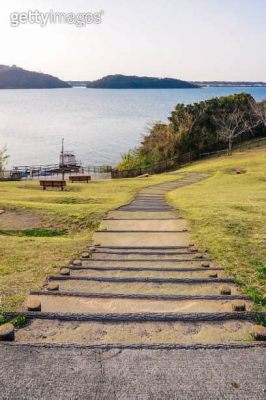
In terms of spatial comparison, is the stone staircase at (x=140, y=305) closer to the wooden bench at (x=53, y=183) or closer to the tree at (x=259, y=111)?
the wooden bench at (x=53, y=183)

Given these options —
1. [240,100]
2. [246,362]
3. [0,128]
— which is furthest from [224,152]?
[0,128]

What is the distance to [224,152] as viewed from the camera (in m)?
56.1

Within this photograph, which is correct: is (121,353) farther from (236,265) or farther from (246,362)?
(236,265)

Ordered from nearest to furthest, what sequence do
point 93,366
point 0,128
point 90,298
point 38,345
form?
point 93,366
point 38,345
point 90,298
point 0,128

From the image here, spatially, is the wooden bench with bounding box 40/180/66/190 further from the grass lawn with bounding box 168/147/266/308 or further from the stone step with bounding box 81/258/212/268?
the stone step with bounding box 81/258/212/268

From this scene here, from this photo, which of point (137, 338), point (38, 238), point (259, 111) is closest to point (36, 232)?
point (38, 238)

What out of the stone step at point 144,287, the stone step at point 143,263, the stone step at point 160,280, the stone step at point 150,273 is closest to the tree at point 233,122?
the stone step at point 143,263

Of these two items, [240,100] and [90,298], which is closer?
[90,298]

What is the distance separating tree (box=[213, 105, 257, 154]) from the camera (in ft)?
187

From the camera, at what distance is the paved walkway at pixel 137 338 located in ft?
15.7

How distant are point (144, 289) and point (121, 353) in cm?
244

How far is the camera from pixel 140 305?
6918 millimetres

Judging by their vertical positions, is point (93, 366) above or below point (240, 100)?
below

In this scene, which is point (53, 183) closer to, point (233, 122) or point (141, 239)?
point (141, 239)
